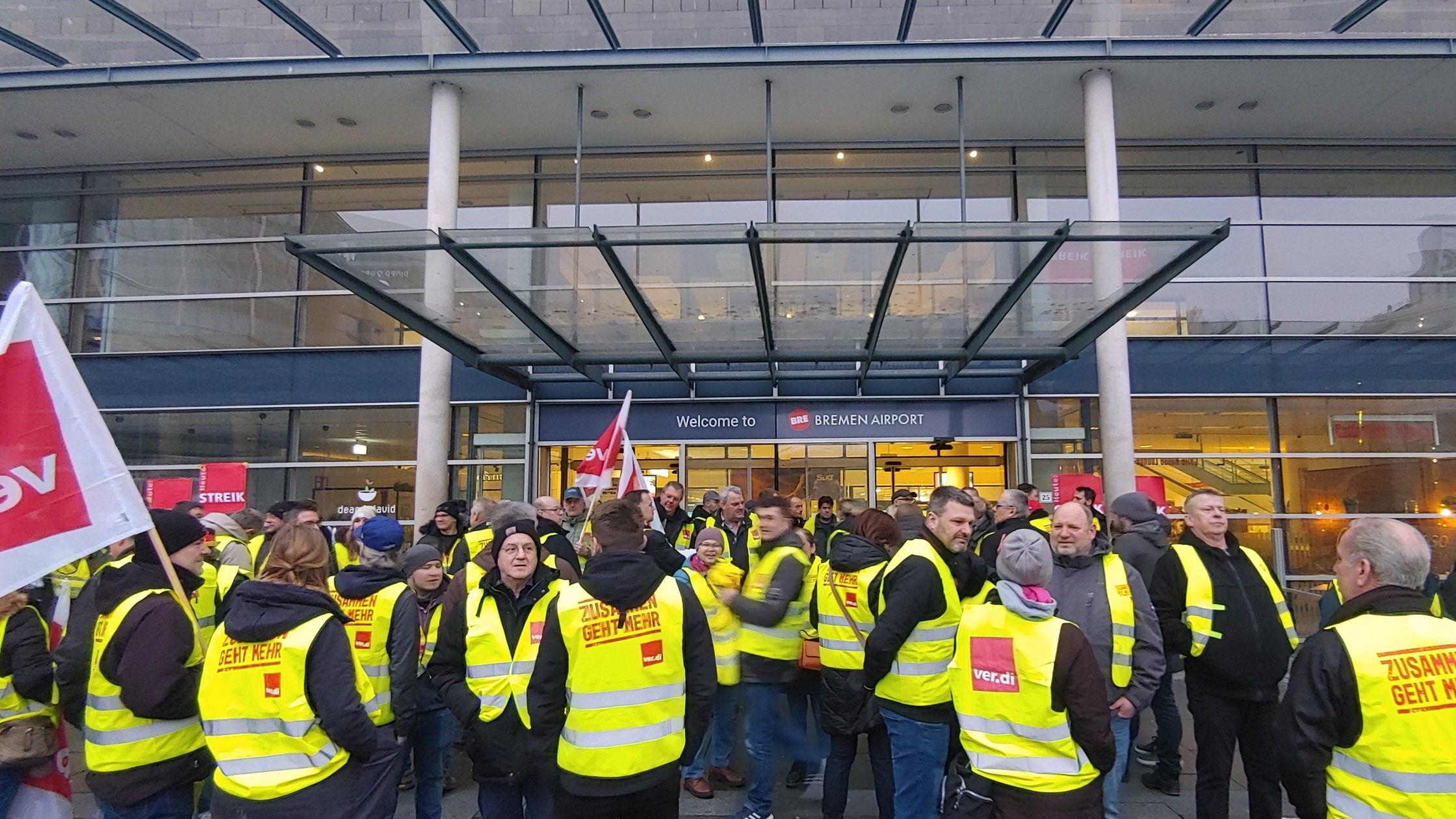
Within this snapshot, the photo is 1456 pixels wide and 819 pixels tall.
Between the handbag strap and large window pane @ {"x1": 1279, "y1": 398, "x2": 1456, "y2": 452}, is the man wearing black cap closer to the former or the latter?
the handbag strap

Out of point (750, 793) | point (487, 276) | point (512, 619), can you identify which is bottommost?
point (750, 793)

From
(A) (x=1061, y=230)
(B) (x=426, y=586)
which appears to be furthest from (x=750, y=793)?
(A) (x=1061, y=230)

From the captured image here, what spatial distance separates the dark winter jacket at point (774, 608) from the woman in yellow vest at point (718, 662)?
9cm

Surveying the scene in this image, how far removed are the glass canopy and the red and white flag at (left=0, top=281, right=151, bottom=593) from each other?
372cm

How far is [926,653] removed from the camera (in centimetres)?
414

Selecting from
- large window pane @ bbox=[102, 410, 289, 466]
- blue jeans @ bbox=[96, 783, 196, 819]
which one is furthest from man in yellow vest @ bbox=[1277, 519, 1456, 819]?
large window pane @ bbox=[102, 410, 289, 466]

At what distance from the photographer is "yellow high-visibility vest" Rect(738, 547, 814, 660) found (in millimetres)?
5215

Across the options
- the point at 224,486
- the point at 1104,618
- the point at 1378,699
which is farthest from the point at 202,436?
the point at 1378,699

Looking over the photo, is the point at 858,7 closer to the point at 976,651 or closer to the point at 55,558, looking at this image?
the point at 976,651

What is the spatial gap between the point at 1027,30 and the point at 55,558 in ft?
37.3

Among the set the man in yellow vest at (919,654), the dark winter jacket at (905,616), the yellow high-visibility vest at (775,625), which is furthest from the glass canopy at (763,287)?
the dark winter jacket at (905,616)

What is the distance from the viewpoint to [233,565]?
543 centimetres

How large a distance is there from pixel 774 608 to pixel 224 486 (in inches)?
353

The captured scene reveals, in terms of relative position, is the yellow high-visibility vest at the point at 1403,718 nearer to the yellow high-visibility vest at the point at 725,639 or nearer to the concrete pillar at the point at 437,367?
the yellow high-visibility vest at the point at 725,639
